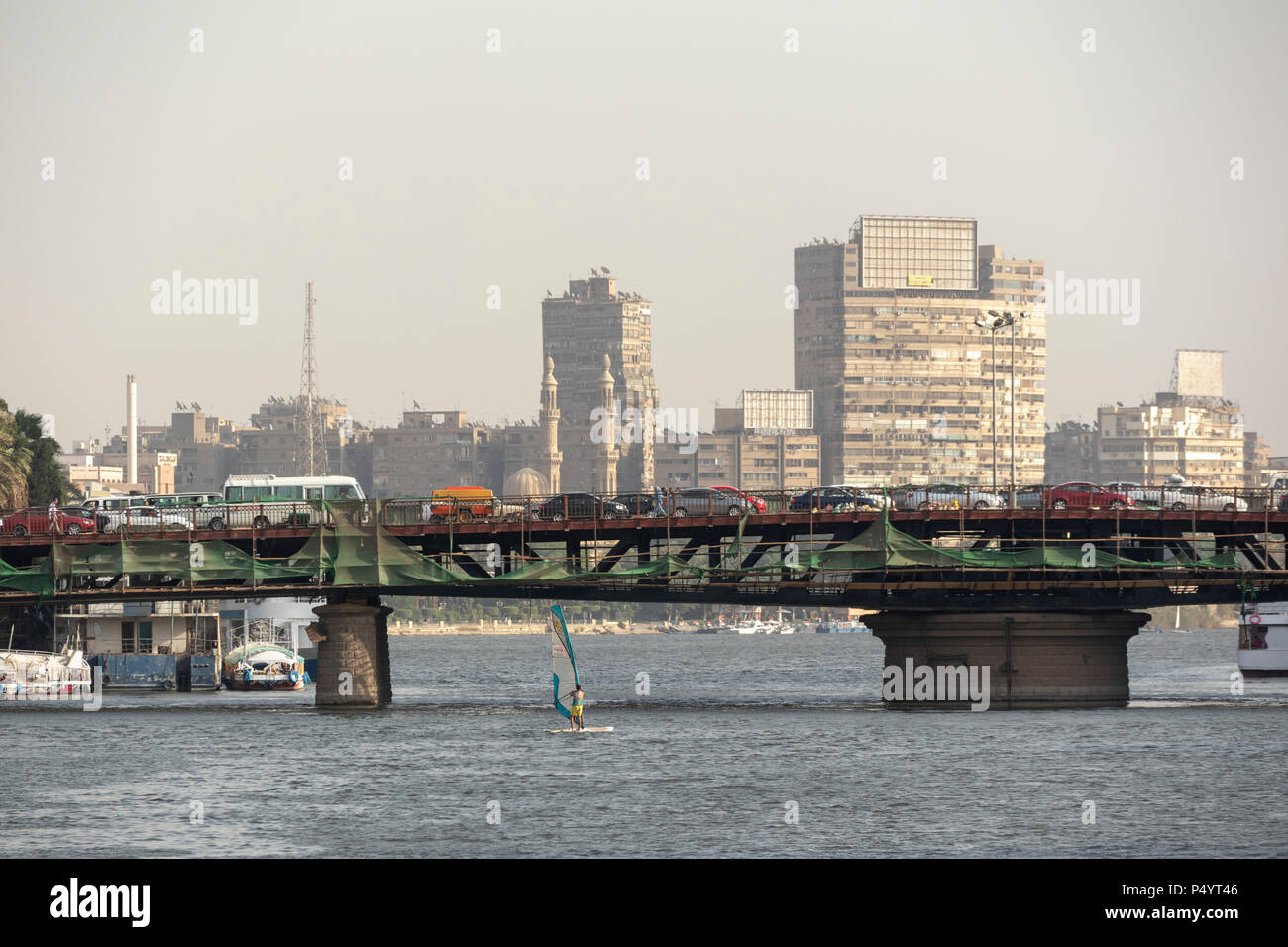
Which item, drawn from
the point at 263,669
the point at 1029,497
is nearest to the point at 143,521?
the point at 263,669

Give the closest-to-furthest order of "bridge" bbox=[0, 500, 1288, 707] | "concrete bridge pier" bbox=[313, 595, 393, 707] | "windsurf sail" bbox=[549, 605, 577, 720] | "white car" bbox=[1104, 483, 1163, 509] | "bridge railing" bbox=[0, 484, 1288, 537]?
"windsurf sail" bbox=[549, 605, 577, 720], "bridge" bbox=[0, 500, 1288, 707], "bridge railing" bbox=[0, 484, 1288, 537], "concrete bridge pier" bbox=[313, 595, 393, 707], "white car" bbox=[1104, 483, 1163, 509]

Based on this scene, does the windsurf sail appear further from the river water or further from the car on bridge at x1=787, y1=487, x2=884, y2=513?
the car on bridge at x1=787, y1=487, x2=884, y2=513

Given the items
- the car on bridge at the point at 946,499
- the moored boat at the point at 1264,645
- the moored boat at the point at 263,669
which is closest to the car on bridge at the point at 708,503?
the car on bridge at the point at 946,499

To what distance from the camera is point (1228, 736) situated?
9338 cm

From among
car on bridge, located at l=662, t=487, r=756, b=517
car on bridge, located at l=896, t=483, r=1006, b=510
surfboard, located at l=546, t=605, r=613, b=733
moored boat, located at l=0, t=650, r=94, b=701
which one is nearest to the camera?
surfboard, located at l=546, t=605, r=613, b=733

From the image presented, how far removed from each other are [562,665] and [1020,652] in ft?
90.5

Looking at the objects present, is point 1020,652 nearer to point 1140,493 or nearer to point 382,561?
point 1140,493

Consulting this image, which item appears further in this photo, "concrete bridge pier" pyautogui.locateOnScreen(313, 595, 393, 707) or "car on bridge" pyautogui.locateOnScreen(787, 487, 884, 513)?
"car on bridge" pyautogui.locateOnScreen(787, 487, 884, 513)

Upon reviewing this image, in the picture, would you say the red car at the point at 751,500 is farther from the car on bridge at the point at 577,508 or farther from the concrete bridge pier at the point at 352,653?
the concrete bridge pier at the point at 352,653

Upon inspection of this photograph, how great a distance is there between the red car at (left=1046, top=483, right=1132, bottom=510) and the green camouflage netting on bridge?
171 inches

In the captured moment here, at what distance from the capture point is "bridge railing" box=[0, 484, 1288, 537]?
10225cm

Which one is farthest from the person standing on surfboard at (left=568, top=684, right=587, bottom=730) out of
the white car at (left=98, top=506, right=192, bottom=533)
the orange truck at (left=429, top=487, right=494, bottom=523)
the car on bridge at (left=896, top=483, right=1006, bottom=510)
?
the white car at (left=98, top=506, right=192, bottom=533)

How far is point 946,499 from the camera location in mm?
105875
